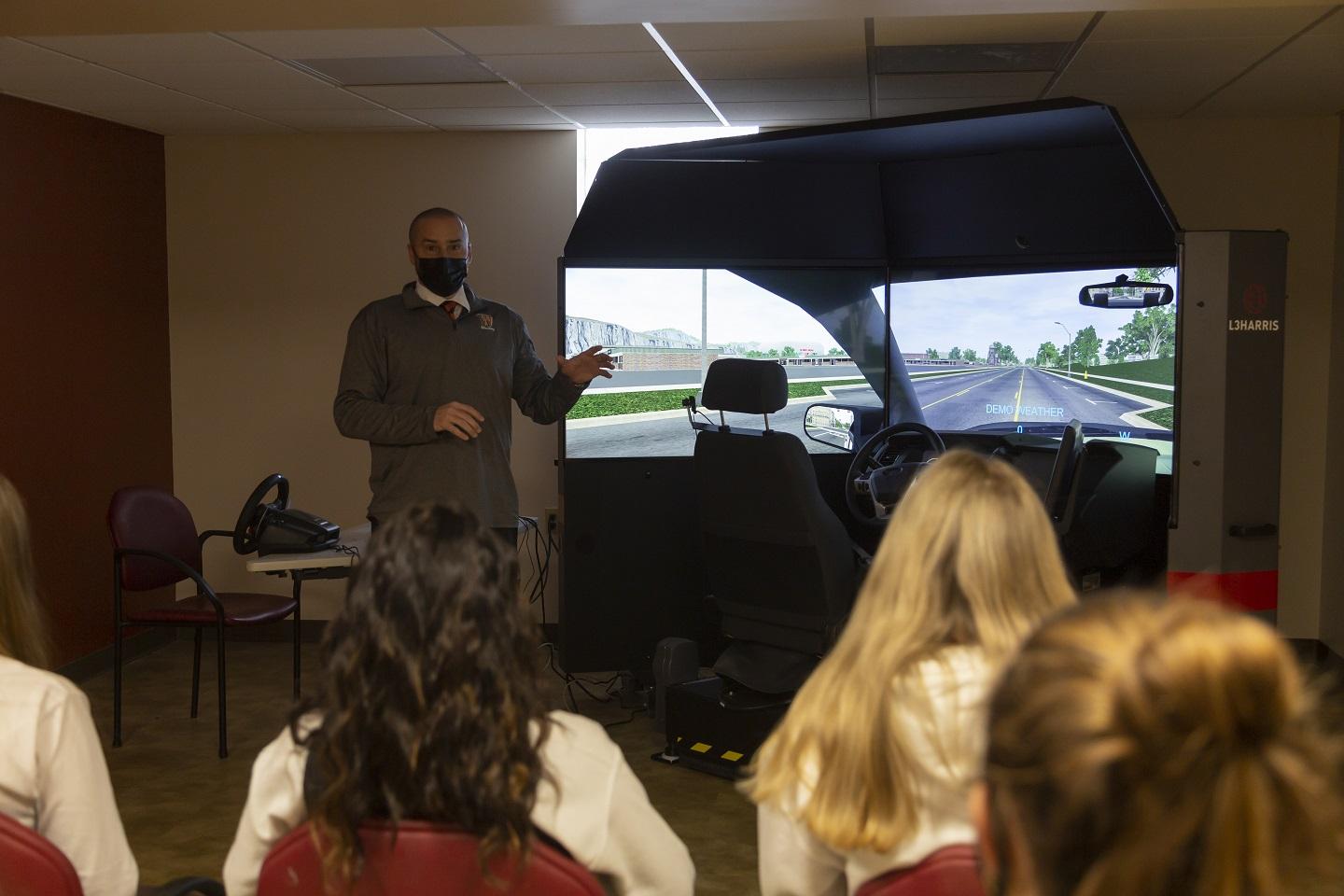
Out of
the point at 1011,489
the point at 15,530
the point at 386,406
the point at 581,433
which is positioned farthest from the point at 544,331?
the point at 1011,489

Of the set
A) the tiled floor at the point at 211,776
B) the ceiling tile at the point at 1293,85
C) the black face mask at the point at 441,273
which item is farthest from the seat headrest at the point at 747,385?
the ceiling tile at the point at 1293,85

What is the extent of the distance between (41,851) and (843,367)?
427 cm

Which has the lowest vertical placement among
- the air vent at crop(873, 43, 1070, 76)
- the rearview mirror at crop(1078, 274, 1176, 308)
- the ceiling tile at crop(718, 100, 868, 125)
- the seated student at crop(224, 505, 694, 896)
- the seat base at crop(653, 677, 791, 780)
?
the seat base at crop(653, 677, 791, 780)

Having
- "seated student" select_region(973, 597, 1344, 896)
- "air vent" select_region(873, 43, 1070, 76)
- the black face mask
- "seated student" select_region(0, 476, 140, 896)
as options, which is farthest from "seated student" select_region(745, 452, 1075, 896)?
"air vent" select_region(873, 43, 1070, 76)

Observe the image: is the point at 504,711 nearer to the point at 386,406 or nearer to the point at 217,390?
the point at 386,406

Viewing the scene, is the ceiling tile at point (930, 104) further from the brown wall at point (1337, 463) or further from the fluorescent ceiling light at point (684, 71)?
the brown wall at point (1337, 463)

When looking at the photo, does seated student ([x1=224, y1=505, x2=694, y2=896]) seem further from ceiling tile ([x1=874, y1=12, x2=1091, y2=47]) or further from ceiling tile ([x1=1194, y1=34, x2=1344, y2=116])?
ceiling tile ([x1=1194, y1=34, x2=1344, y2=116])

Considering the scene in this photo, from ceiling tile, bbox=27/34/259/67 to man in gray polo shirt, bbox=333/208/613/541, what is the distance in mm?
969

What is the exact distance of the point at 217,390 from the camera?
21.1 feet

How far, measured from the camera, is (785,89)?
Result: 5.03m

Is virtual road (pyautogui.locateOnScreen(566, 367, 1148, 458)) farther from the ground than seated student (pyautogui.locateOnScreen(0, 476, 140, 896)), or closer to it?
farther from the ground

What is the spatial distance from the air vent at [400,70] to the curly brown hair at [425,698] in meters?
3.52

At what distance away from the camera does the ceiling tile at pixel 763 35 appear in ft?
13.1

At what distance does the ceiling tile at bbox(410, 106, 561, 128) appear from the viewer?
5602 mm
